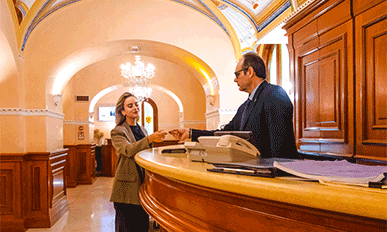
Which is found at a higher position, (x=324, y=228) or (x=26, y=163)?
(x=324, y=228)

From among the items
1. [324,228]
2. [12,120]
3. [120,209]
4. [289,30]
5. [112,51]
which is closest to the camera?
[324,228]

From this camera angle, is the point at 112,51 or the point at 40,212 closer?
the point at 40,212

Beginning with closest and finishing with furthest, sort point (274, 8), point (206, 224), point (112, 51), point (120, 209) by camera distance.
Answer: point (206, 224) < point (120, 209) < point (274, 8) < point (112, 51)

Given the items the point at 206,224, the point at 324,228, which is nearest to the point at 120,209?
the point at 206,224

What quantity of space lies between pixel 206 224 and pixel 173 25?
5312 millimetres

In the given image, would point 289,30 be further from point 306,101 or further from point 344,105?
point 344,105

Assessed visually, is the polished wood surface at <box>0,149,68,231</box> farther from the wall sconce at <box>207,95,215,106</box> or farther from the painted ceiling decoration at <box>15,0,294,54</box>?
the wall sconce at <box>207,95,215,106</box>

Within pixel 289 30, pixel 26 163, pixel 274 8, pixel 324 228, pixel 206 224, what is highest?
pixel 274 8

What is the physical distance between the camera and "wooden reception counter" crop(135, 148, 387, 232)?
0.72 meters

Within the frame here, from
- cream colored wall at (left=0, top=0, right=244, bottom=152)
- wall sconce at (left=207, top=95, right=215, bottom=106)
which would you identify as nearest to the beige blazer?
cream colored wall at (left=0, top=0, right=244, bottom=152)

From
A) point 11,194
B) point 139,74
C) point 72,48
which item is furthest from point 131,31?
point 11,194

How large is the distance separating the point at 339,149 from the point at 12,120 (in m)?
5.14

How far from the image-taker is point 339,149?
120 inches

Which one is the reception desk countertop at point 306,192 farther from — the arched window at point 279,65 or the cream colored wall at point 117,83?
the cream colored wall at point 117,83
